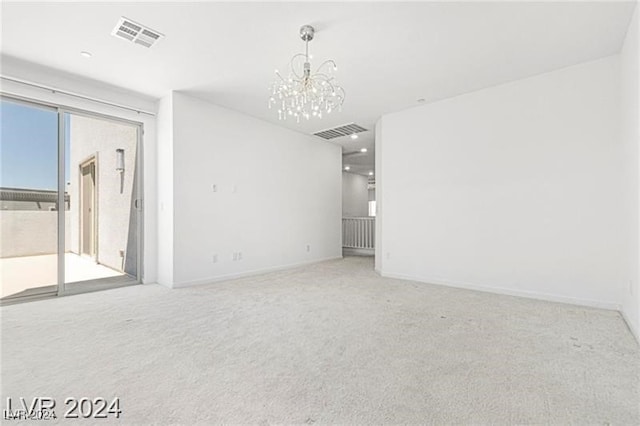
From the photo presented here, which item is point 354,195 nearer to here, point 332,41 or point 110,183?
point 110,183

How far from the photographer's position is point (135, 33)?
2859 mm

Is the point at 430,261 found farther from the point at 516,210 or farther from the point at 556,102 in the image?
the point at 556,102

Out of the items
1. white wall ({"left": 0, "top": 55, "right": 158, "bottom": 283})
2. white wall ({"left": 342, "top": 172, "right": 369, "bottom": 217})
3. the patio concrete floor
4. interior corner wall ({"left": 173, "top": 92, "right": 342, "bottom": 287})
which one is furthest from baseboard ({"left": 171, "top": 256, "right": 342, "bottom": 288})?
white wall ({"left": 342, "top": 172, "right": 369, "bottom": 217})

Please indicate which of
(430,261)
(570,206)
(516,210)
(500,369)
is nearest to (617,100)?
(570,206)

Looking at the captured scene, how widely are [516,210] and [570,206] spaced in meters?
0.54

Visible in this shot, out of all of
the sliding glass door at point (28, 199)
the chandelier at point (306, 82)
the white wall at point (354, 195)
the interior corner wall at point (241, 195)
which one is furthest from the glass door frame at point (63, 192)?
the white wall at point (354, 195)

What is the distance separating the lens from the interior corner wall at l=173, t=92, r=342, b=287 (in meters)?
4.37

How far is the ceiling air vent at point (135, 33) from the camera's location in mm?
2721

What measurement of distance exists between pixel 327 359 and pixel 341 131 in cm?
482

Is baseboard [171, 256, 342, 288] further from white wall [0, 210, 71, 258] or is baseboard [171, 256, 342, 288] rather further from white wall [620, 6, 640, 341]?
white wall [620, 6, 640, 341]

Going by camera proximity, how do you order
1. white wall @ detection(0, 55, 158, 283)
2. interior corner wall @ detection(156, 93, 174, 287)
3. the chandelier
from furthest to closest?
interior corner wall @ detection(156, 93, 174, 287) → white wall @ detection(0, 55, 158, 283) → the chandelier

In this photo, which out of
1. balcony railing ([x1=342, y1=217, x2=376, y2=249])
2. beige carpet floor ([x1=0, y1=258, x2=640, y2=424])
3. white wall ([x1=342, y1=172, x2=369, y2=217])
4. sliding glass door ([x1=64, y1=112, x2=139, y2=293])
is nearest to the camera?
beige carpet floor ([x1=0, y1=258, x2=640, y2=424])

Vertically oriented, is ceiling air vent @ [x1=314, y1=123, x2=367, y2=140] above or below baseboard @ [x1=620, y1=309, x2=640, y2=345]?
above

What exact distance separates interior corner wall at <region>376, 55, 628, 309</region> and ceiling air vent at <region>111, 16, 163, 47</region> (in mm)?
3564
